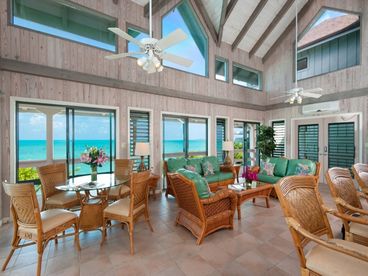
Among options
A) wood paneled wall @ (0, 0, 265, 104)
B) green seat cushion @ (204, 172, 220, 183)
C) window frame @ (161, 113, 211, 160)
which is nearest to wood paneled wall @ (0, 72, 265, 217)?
window frame @ (161, 113, 211, 160)

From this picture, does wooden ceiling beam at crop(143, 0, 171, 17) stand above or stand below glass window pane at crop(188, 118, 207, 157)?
above

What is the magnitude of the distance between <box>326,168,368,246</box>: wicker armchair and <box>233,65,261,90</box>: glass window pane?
5580mm

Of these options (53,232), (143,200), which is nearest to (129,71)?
(143,200)

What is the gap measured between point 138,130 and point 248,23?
5.35 m

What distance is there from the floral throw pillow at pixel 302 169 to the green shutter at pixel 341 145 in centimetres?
225

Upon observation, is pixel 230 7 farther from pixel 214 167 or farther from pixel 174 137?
pixel 214 167

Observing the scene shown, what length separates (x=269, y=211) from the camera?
3.81 metres

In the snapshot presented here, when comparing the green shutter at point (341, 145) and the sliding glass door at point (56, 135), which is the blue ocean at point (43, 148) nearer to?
the sliding glass door at point (56, 135)

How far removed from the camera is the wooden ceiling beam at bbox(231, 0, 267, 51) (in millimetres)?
5945

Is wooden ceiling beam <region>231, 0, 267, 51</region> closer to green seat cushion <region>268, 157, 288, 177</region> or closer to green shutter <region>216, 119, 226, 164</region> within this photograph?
green shutter <region>216, 119, 226, 164</region>

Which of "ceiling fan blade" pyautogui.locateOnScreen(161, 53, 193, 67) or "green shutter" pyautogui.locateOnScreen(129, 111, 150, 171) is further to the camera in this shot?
"green shutter" pyautogui.locateOnScreen(129, 111, 150, 171)

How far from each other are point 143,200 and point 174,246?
809mm

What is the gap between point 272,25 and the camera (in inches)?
265

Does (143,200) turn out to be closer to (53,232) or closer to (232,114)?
(53,232)
